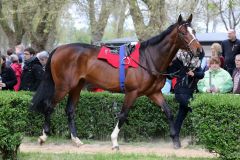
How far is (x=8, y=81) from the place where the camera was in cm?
1120

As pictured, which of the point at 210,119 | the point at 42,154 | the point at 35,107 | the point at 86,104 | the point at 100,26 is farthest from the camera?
the point at 100,26

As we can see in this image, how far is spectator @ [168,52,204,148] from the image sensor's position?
30.1 ft

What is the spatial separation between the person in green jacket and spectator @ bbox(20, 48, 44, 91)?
377 cm

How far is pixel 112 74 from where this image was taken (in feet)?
30.1

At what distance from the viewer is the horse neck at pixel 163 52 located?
9.00m

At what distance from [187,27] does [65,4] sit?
10505 mm

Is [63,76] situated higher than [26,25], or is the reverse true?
[26,25]

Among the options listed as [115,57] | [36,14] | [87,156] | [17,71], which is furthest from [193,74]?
[36,14]

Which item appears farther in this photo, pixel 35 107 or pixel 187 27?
pixel 35 107

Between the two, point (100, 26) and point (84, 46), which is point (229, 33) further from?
Result: point (100, 26)

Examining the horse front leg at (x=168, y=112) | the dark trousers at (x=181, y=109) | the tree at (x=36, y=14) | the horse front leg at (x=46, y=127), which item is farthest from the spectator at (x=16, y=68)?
the tree at (x=36, y=14)

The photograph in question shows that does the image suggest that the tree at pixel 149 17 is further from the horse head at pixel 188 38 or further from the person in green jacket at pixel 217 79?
the horse head at pixel 188 38

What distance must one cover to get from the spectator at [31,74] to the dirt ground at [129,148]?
6.13ft

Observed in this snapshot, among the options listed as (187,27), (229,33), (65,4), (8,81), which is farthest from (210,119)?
(65,4)
